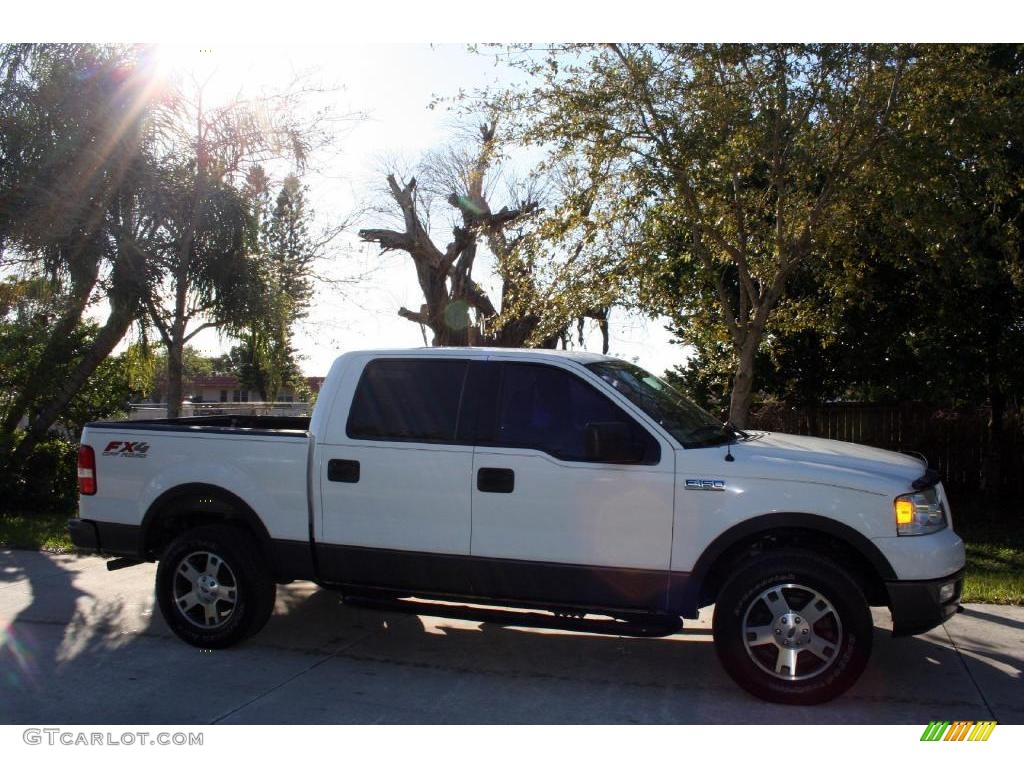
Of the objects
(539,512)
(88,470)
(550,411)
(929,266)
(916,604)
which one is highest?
(929,266)

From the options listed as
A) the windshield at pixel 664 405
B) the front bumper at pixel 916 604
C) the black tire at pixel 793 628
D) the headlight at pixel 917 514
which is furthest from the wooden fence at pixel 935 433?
the black tire at pixel 793 628

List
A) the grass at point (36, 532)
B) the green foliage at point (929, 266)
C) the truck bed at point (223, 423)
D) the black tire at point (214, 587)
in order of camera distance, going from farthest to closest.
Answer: the grass at point (36, 532) < the green foliage at point (929, 266) < the truck bed at point (223, 423) < the black tire at point (214, 587)

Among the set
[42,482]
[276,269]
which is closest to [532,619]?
[276,269]

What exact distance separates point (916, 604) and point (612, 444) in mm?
1874

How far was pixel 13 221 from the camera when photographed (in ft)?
37.6

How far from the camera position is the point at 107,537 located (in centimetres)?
623

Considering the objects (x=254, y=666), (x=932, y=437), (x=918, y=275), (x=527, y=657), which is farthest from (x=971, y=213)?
(x=254, y=666)

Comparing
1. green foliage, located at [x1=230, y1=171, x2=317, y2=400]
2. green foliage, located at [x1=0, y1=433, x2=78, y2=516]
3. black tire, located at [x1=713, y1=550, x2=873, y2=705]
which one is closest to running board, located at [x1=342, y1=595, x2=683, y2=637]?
black tire, located at [x1=713, y1=550, x2=873, y2=705]

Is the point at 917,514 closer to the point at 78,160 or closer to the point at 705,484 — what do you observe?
the point at 705,484

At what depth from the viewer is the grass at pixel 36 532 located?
962 centimetres

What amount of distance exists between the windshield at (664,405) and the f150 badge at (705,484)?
0.25 m

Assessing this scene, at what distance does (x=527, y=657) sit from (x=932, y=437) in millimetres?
10790

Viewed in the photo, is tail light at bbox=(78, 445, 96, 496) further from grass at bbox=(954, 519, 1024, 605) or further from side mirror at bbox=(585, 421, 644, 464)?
grass at bbox=(954, 519, 1024, 605)

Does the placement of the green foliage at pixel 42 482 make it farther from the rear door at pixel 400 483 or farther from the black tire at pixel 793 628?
the black tire at pixel 793 628
